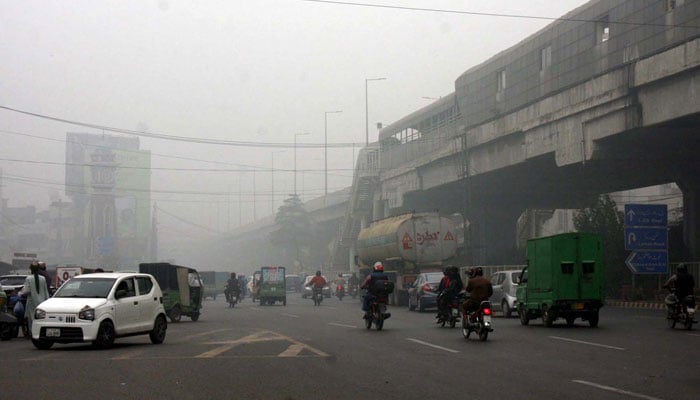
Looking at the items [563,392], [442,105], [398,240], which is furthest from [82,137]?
[563,392]

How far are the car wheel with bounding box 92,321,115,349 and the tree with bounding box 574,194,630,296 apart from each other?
28706 mm

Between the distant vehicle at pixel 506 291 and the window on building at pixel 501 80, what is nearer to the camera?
the distant vehicle at pixel 506 291

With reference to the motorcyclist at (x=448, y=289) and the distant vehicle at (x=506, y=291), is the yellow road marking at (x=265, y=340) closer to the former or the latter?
the motorcyclist at (x=448, y=289)

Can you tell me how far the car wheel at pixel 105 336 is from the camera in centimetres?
1666

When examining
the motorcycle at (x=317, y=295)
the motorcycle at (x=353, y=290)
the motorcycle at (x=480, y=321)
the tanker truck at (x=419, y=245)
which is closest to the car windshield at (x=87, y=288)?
the motorcycle at (x=480, y=321)

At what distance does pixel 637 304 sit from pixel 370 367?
83.3 feet

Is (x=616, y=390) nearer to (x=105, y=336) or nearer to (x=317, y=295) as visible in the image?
(x=105, y=336)

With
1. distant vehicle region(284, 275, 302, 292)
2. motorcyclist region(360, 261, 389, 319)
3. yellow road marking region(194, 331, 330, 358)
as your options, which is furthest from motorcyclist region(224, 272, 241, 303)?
distant vehicle region(284, 275, 302, 292)

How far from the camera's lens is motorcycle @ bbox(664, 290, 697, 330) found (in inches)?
817

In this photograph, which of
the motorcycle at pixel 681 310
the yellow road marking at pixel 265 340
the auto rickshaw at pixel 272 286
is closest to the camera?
the yellow road marking at pixel 265 340

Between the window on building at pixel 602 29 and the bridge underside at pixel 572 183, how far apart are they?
4.67 metres

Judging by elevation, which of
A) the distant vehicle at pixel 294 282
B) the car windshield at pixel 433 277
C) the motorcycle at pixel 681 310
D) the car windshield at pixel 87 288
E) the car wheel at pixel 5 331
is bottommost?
the distant vehicle at pixel 294 282

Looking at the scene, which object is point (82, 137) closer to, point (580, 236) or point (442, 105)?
point (442, 105)

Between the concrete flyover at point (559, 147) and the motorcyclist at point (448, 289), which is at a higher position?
the concrete flyover at point (559, 147)
